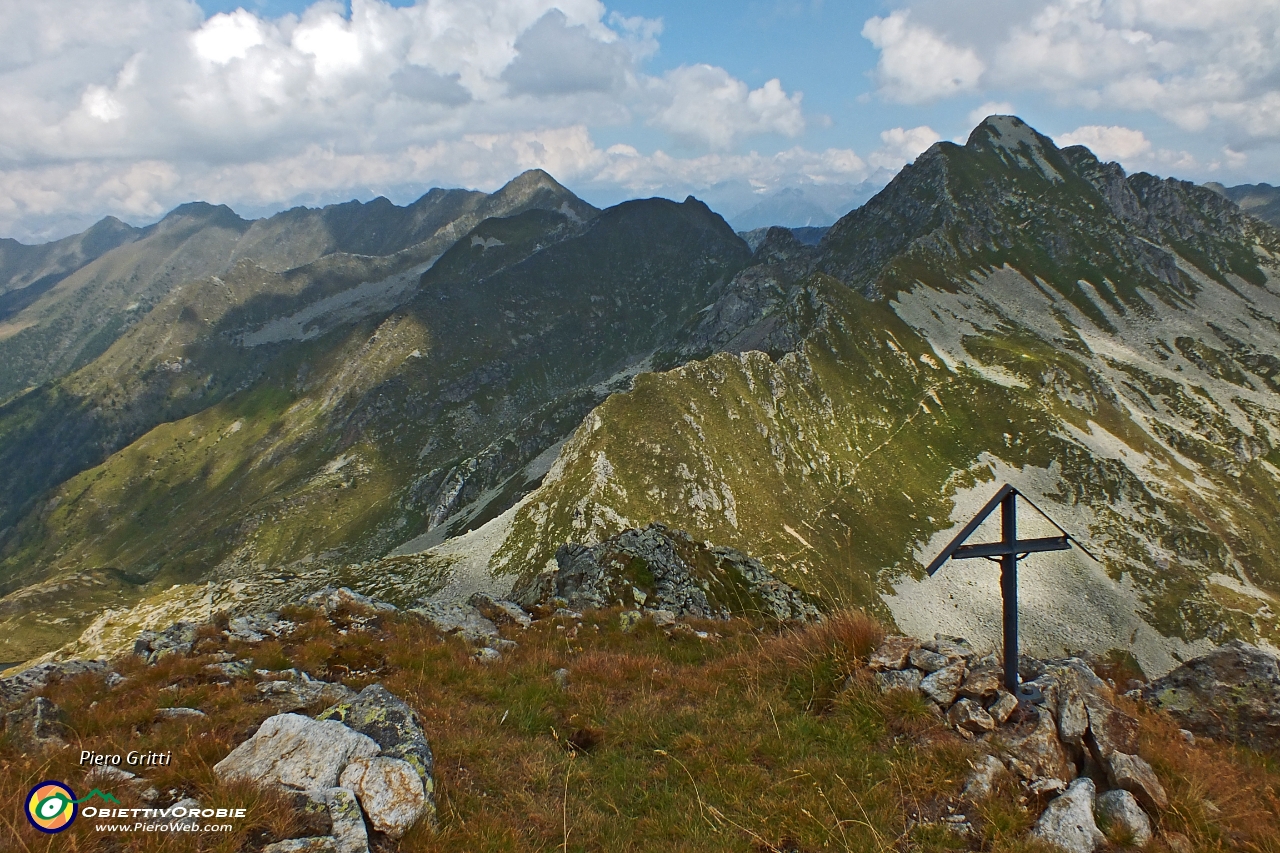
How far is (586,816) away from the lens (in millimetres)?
7844

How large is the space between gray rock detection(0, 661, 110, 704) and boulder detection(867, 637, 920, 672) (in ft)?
51.6

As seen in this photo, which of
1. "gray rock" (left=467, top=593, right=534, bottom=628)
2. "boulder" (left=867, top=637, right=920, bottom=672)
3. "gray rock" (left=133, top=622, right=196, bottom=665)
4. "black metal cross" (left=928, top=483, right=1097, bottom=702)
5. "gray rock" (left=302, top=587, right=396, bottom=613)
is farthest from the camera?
"gray rock" (left=467, top=593, right=534, bottom=628)

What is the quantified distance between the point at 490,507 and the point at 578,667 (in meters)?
106

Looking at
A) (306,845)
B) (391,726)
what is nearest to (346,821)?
(306,845)

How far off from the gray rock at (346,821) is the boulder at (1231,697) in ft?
44.8

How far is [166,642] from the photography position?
49.2 ft

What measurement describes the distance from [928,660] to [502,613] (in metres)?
13.8

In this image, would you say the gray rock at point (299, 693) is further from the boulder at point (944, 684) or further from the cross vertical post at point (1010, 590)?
the cross vertical post at point (1010, 590)

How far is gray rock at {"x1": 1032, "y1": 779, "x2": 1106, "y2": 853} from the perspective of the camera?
6.87 metres

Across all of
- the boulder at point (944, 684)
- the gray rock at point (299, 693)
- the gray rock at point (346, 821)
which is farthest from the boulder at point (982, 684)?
the gray rock at point (299, 693)

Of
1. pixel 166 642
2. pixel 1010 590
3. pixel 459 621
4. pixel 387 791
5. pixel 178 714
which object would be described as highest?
pixel 1010 590

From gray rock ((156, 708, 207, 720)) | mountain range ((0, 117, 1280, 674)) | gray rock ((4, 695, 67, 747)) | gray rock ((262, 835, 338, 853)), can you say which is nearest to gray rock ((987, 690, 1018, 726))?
gray rock ((262, 835, 338, 853))

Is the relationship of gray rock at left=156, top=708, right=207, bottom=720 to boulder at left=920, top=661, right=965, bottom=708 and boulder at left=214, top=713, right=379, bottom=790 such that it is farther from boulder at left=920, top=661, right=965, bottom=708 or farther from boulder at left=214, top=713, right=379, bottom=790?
boulder at left=920, top=661, right=965, bottom=708

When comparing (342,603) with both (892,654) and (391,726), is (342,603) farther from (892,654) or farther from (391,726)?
(892,654)
